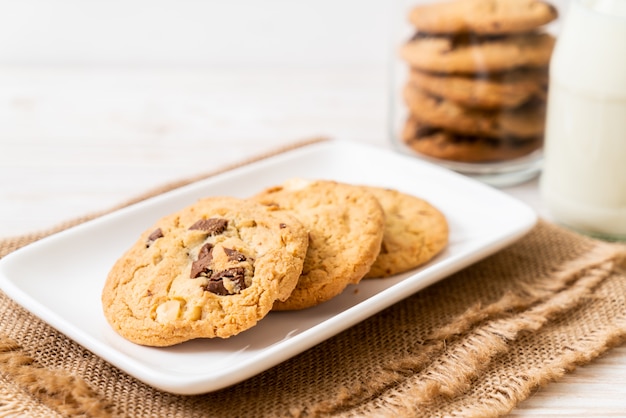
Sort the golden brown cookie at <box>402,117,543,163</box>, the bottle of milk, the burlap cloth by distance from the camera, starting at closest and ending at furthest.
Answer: the burlap cloth < the bottle of milk < the golden brown cookie at <box>402,117,543,163</box>

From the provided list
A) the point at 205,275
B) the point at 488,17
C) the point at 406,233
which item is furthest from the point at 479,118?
the point at 205,275

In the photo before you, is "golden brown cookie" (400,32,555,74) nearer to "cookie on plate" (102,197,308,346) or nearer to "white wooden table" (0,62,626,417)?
"white wooden table" (0,62,626,417)

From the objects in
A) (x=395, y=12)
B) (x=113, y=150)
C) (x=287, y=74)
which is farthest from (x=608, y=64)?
(x=287, y=74)

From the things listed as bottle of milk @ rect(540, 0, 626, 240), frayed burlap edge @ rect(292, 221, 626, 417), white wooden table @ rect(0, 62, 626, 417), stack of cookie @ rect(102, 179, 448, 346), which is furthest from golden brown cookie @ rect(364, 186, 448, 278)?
white wooden table @ rect(0, 62, 626, 417)

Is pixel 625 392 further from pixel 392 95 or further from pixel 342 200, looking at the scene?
pixel 392 95

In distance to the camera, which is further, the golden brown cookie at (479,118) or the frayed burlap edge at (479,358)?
the golden brown cookie at (479,118)

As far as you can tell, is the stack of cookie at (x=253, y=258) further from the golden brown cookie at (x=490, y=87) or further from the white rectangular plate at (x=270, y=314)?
the golden brown cookie at (x=490, y=87)

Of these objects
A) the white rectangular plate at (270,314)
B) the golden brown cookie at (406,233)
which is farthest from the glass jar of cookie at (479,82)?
the golden brown cookie at (406,233)
